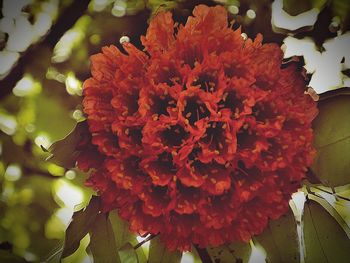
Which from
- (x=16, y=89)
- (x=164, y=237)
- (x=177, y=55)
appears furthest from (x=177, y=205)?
(x=16, y=89)

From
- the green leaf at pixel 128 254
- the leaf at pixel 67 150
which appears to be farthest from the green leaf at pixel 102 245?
the leaf at pixel 67 150

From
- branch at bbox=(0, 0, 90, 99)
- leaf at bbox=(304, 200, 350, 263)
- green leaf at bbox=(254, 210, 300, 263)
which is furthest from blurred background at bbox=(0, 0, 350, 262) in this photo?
leaf at bbox=(304, 200, 350, 263)

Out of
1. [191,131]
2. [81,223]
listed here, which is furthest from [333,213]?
[81,223]

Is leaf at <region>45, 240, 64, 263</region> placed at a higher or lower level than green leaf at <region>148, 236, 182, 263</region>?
Answer: higher

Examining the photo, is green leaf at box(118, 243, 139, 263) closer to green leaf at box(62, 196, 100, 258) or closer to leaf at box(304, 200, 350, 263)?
green leaf at box(62, 196, 100, 258)

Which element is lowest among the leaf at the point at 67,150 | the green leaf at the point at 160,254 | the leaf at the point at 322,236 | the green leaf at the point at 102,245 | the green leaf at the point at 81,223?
the leaf at the point at 322,236

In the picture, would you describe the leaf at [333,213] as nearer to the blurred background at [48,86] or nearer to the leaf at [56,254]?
the blurred background at [48,86]

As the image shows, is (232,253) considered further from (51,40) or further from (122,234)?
(51,40)

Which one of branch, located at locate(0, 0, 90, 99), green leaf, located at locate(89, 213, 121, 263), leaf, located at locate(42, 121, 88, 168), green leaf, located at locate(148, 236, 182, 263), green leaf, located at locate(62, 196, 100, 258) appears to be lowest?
green leaf, located at locate(148, 236, 182, 263)
